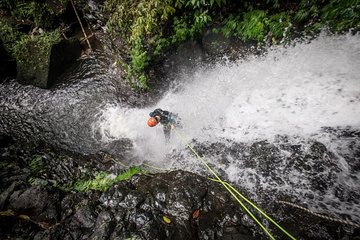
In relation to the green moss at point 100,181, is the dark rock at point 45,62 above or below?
above

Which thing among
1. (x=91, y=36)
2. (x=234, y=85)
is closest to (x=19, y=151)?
(x=91, y=36)

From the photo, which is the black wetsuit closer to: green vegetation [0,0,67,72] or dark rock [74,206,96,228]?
dark rock [74,206,96,228]

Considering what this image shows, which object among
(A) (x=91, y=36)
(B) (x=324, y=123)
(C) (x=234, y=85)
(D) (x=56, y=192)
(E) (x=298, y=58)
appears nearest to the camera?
(B) (x=324, y=123)

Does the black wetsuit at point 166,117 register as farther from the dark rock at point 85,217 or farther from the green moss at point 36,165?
the green moss at point 36,165

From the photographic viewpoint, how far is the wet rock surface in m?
3.32

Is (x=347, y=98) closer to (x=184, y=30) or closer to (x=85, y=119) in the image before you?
(x=184, y=30)

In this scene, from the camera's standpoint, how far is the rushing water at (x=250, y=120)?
3.79 meters

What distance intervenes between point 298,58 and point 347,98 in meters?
1.62

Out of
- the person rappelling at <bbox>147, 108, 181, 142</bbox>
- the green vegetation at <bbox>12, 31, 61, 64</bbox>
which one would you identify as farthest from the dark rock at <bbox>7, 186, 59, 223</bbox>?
the green vegetation at <bbox>12, 31, 61, 64</bbox>

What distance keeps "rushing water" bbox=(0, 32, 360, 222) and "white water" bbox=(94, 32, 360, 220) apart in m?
0.02

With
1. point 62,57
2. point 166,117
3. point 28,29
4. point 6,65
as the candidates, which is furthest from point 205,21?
point 6,65

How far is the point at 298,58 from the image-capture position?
5418 millimetres

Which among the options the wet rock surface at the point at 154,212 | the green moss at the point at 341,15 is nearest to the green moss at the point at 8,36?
the wet rock surface at the point at 154,212

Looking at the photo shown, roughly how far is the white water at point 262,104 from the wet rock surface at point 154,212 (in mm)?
443
